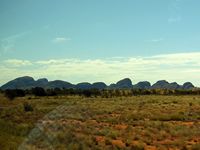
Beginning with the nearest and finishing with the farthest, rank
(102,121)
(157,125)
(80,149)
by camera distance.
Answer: (80,149)
(157,125)
(102,121)

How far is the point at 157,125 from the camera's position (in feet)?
106

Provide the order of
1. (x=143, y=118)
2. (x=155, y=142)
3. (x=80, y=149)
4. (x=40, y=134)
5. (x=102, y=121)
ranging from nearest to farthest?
(x=80, y=149) → (x=40, y=134) → (x=155, y=142) → (x=102, y=121) → (x=143, y=118)

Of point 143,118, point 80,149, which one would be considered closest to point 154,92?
point 143,118

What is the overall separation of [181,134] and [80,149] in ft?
35.2

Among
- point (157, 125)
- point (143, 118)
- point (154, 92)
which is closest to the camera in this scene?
point (157, 125)

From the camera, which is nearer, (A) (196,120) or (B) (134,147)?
(B) (134,147)

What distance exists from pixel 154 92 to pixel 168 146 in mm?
99480

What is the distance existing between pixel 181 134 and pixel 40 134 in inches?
408

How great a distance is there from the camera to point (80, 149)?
1919cm

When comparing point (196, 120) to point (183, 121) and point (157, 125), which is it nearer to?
point (183, 121)

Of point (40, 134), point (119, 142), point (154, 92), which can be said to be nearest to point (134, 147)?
point (119, 142)

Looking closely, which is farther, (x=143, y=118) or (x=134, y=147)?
(x=143, y=118)

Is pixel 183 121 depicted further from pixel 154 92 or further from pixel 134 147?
pixel 154 92

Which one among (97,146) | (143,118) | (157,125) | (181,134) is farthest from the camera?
(143,118)
